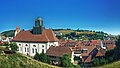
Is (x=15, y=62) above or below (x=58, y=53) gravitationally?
below

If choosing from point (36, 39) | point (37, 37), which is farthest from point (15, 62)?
point (37, 37)

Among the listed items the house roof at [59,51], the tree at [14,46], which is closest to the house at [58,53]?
the house roof at [59,51]

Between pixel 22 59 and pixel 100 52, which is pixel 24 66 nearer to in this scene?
pixel 22 59

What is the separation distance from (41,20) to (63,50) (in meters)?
14.9

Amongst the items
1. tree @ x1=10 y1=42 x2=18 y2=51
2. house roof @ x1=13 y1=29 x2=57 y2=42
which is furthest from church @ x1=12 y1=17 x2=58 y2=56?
tree @ x1=10 y1=42 x2=18 y2=51

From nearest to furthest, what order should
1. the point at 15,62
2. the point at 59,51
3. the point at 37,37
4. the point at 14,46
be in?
the point at 15,62 < the point at 59,51 < the point at 14,46 < the point at 37,37

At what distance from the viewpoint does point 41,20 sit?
63.1 m

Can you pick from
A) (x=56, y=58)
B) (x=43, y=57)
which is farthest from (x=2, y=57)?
(x=56, y=58)

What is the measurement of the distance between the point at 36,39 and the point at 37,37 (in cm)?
58

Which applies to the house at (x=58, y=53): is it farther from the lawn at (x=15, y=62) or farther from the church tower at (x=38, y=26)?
the lawn at (x=15, y=62)

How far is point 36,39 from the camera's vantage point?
61594 millimetres

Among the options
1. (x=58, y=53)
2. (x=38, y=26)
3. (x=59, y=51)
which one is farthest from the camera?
→ (x=38, y=26)

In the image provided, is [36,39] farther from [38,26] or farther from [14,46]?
[14,46]

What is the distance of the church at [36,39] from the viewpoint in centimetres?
5997
